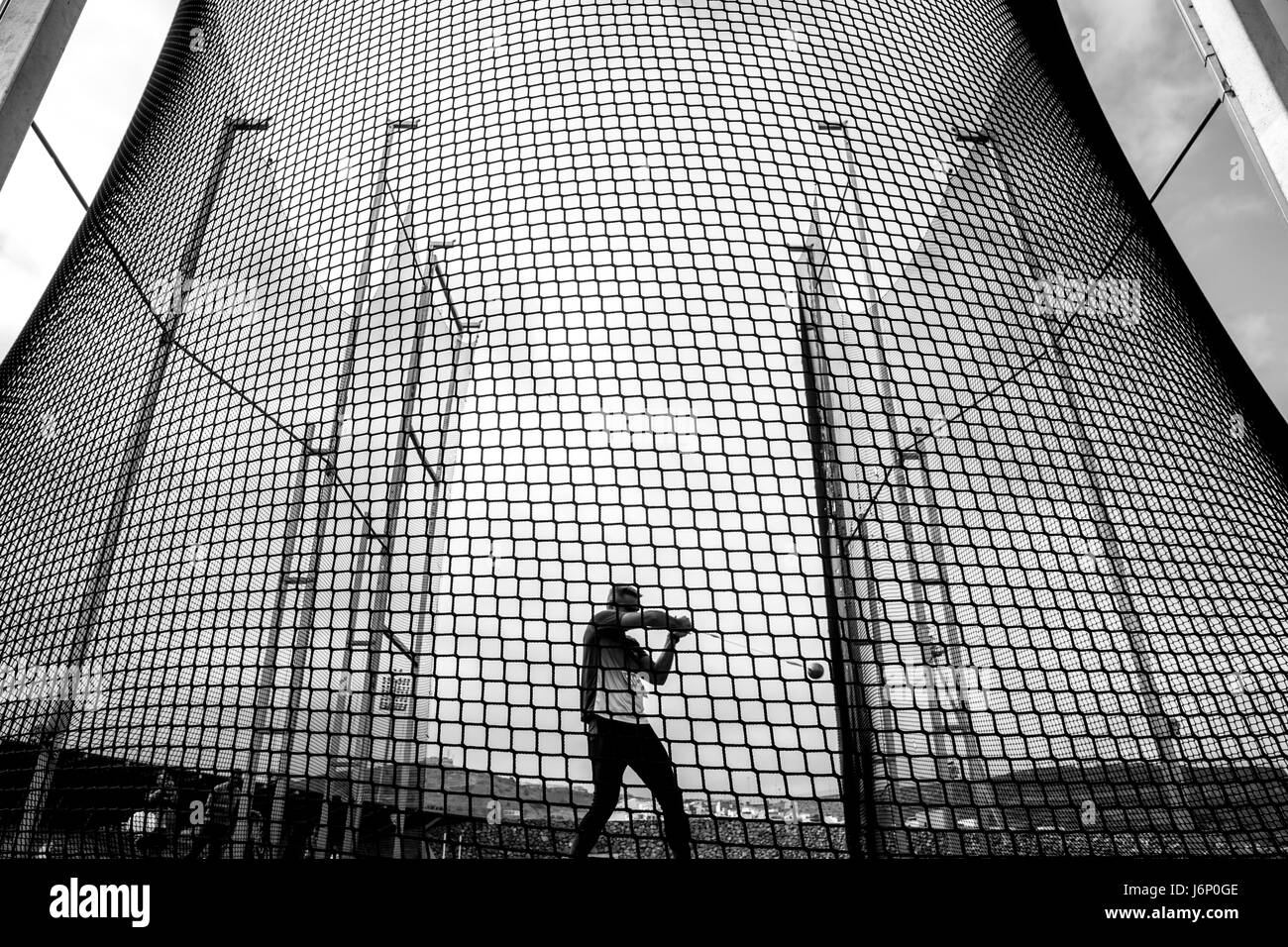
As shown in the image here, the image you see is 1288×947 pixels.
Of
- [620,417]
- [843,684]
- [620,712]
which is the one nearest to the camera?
[843,684]

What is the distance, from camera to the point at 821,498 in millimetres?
1454

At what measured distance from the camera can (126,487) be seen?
1.62 metres

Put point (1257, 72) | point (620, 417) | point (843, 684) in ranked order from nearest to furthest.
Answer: point (1257, 72) → point (843, 684) → point (620, 417)

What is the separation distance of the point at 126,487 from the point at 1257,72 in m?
2.17

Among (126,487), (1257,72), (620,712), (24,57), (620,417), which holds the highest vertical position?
(1257,72)

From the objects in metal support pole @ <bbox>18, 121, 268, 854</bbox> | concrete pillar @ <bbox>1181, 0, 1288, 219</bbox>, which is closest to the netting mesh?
metal support pole @ <bbox>18, 121, 268, 854</bbox>

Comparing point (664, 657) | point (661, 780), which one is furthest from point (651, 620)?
point (661, 780)

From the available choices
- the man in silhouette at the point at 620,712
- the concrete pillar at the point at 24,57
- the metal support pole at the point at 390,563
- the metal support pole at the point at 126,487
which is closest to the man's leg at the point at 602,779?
the man in silhouette at the point at 620,712

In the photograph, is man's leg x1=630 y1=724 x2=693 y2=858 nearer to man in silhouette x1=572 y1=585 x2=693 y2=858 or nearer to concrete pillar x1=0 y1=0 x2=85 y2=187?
man in silhouette x1=572 y1=585 x2=693 y2=858

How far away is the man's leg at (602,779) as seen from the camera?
135cm

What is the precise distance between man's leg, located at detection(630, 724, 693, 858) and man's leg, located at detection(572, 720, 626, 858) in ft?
0.12

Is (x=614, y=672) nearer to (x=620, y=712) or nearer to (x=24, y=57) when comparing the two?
(x=620, y=712)
